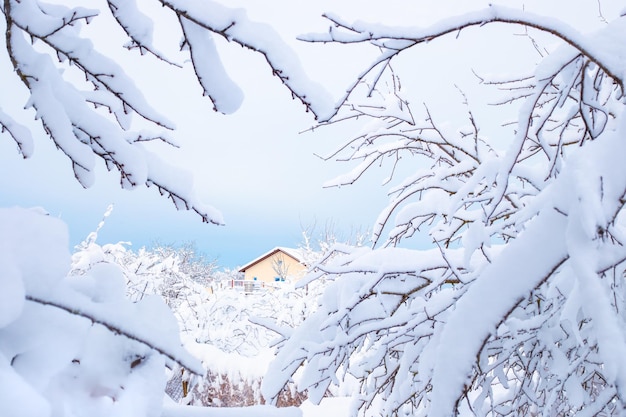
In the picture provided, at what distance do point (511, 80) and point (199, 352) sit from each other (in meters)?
8.69

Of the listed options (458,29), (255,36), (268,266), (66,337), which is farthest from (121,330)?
(268,266)

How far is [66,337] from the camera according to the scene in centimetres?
69

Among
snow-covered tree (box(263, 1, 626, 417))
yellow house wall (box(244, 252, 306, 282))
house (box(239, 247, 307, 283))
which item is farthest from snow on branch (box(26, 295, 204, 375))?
yellow house wall (box(244, 252, 306, 282))

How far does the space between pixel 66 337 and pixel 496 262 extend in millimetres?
A: 840

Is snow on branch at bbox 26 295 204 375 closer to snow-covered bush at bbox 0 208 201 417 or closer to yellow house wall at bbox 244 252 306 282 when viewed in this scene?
snow-covered bush at bbox 0 208 201 417

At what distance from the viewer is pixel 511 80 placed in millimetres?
3043

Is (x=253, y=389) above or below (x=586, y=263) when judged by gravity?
above

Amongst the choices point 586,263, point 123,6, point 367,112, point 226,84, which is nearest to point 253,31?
point 226,84

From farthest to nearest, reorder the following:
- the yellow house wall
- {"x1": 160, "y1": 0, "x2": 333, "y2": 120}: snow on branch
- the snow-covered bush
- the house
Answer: the yellow house wall < the house < {"x1": 160, "y1": 0, "x2": 333, "y2": 120}: snow on branch < the snow-covered bush

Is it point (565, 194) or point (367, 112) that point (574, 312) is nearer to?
point (565, 194)

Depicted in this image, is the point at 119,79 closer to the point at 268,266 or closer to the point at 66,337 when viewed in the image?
the point at 66,337

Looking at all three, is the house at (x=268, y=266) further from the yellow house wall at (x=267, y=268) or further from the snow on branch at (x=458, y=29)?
the snow on branch at (x=458, y=29)

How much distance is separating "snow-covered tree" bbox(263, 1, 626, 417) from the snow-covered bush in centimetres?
66

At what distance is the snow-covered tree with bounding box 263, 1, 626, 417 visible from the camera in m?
1.03
